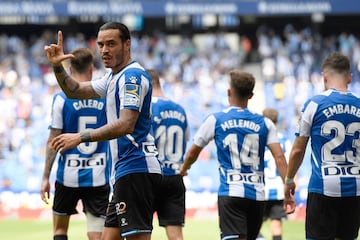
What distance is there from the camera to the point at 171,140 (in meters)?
9.82

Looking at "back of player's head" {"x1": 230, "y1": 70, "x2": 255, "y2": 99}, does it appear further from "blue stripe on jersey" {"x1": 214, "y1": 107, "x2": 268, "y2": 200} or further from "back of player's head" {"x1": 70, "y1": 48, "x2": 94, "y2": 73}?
"back of player's head" {"x1": 70, "y1": 48, "x2": 94, "y2": 73}

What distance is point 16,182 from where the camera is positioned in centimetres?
2164

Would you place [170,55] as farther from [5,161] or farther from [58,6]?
[5,161]

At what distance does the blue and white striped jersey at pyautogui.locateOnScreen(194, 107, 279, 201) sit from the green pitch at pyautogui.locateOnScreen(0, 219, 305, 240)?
5416 millimetres

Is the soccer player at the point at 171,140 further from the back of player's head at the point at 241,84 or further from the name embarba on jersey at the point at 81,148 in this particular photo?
the back of player's head at the point at 241,84

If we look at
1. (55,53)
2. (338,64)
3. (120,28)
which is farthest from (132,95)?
(338,64)

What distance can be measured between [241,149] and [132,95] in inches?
80.5

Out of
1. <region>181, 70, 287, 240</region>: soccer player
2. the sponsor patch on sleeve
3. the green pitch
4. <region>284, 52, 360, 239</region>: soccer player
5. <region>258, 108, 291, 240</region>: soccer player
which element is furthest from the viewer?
the green pitch

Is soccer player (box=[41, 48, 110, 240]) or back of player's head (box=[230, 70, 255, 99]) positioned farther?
soccer player (box=[41, 48, 110, 240])

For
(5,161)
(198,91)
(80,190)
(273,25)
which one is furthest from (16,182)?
(273,25)

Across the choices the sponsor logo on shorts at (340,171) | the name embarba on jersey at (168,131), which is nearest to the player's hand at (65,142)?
the sponsor logo on shorts at (340,171)

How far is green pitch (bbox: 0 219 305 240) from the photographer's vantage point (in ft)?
46.8

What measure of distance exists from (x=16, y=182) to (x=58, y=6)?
11047mm

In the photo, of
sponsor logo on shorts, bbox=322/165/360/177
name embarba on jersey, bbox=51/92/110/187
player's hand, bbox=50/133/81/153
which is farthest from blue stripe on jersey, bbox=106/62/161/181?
name embarba on jersey, bbox=51/92/110/187
